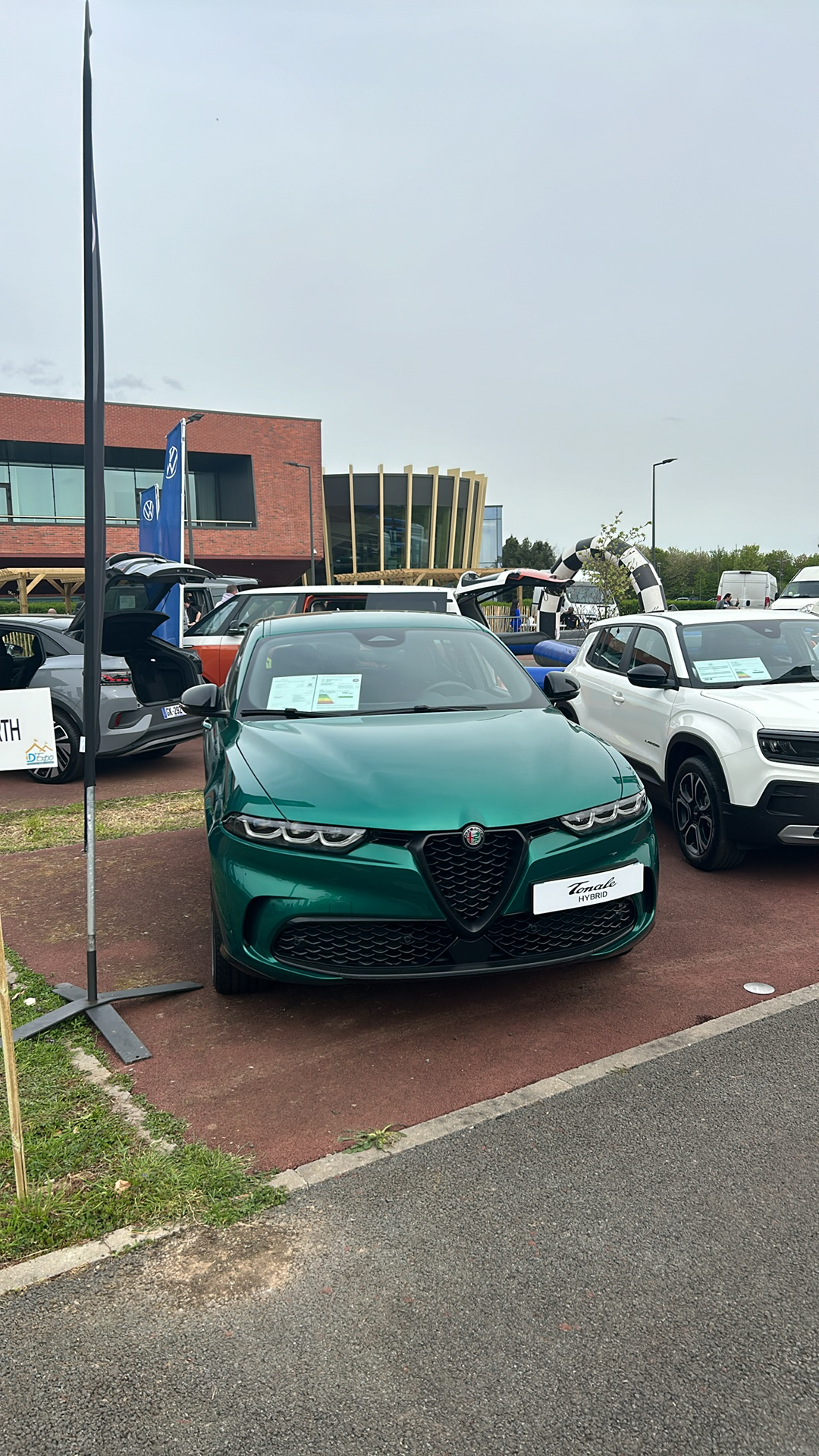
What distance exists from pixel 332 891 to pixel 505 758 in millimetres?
975

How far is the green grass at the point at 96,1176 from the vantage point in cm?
274

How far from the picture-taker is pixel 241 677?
5.38 metres

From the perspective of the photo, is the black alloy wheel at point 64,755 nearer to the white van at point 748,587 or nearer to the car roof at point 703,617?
the car roof at point 703,617

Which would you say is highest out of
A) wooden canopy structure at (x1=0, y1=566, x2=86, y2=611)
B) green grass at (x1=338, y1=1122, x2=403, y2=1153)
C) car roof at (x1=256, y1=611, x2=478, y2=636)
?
wooden canopy structure at (x1=0, y1=566, x2=86, y2=611)

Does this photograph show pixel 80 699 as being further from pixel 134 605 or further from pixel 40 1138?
pixel 40 1138

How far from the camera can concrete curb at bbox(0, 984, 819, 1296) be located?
8.55 ft

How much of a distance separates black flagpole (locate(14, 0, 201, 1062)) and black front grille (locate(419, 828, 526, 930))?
1.28 metres

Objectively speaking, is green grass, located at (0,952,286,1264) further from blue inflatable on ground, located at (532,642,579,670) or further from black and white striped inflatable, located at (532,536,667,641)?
black and white striped inflatable, located at (532,536,667,641)

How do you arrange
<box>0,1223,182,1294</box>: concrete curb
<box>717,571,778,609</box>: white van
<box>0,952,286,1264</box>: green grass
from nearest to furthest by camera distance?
<box>0,1223,182,1294</box>: concrete curb
<box>0,952,286,1264</box>: green grass
<box>717,571,778,609</box>: white van

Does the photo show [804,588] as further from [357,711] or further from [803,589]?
[357,711]

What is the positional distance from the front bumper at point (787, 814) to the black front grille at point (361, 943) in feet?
9.67

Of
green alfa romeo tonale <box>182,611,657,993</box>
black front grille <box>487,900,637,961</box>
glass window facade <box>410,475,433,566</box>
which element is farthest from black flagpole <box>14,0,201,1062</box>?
glass window facade <box>410,475,433,566</box>

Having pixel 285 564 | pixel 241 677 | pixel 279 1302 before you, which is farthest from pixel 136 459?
pixel 279 1302

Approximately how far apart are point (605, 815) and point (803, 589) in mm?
23847
